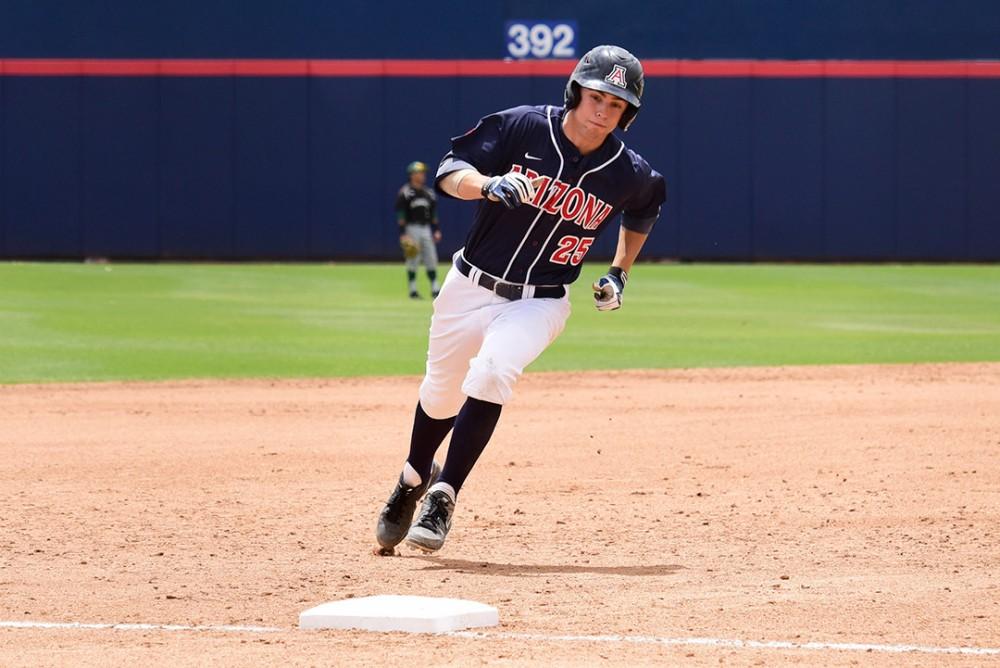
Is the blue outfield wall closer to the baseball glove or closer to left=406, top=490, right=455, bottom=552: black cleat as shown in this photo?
the baseball glove

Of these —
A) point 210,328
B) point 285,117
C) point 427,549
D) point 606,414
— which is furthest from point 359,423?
point 285,117

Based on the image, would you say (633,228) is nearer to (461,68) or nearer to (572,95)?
(572,95)

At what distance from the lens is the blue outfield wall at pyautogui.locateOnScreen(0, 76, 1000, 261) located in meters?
27.5

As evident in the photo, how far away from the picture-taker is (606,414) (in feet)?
34.5

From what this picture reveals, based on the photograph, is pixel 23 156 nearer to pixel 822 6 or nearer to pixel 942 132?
pixel 822 6

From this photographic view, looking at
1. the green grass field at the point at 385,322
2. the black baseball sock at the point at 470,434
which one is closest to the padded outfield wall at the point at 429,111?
the green grass field at the point at 385,322

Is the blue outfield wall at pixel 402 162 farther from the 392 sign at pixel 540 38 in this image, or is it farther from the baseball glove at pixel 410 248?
the baseball glove at pixel 410 248

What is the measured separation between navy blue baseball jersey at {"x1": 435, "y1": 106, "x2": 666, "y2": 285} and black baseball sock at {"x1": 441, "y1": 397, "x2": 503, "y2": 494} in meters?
0.53

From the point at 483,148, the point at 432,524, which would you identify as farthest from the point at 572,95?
the point at 432,524

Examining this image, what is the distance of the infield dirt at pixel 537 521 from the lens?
15.8 ft

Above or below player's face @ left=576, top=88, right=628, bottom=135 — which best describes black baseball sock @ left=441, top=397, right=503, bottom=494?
below

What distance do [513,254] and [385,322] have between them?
11.2m

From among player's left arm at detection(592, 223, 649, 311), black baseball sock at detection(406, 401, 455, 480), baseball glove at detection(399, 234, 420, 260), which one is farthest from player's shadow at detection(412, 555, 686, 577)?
baseball glove at detection(399, 234, 420, 260)

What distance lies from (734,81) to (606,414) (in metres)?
17.8
